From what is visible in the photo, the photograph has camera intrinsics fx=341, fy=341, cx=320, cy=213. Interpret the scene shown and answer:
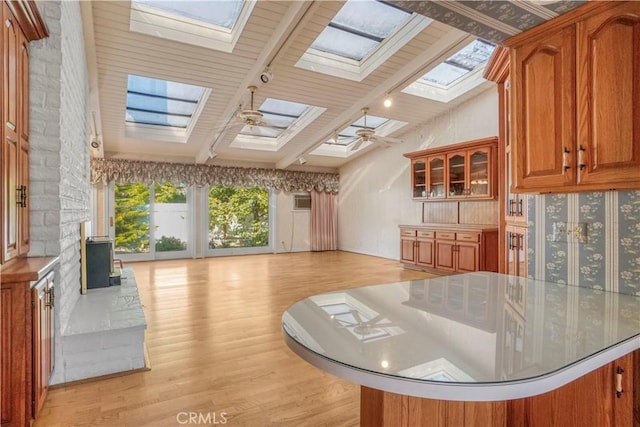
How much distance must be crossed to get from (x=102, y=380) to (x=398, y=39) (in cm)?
455

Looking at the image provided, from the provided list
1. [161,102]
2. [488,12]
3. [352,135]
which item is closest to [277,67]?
[161,102]

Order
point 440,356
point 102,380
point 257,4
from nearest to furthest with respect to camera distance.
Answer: point 440,356 < point 102,380 < point 257,4

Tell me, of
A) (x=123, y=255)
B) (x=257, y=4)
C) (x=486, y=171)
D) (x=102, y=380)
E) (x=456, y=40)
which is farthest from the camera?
(x=123, y=255)

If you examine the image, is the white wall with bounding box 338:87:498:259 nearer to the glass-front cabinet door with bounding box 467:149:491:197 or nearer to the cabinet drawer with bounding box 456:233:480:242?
the glass-front cabinet door with bounding box 467:149:491:197

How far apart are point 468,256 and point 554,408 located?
4.49 metres

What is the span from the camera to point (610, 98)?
1.34m

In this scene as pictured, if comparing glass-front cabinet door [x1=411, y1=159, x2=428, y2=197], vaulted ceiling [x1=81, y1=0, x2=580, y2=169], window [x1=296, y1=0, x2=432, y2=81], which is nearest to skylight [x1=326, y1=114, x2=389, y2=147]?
vaulted ceiling [x1=81, y1=0, x2=580, y2=169]

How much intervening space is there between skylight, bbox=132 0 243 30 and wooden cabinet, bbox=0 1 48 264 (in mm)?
1851

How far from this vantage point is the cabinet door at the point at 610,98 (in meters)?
1.28

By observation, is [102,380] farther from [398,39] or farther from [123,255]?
[123,255]

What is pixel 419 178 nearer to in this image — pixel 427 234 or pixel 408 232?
pixel 408 232

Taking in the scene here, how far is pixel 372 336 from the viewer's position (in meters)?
0.92

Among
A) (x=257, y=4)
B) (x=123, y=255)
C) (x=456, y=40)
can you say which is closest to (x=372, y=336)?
(x=257, y=4)

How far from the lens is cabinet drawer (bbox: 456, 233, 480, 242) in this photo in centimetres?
536
